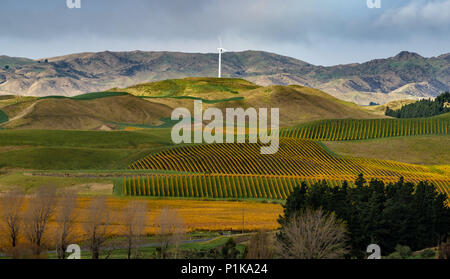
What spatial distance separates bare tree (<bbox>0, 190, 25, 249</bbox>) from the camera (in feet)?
235

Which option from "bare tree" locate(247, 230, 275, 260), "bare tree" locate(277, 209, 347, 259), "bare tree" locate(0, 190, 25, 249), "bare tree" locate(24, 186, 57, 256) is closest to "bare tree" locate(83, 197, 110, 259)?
"bare tree" locate(24, 186, 57, 256)

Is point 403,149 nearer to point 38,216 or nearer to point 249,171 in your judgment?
point 249,171

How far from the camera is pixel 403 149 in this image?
184 m

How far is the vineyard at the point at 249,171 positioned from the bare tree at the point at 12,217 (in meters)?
36.7

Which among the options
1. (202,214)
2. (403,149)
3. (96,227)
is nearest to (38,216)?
(96,227)

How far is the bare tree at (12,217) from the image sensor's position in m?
71.7

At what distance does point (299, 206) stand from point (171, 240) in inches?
886

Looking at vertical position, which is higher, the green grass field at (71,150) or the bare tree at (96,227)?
the green grass field at (71,150)

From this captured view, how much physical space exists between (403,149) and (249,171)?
66.1m

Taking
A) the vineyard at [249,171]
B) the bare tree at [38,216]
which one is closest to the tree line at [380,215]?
the bare tree at [38,216]

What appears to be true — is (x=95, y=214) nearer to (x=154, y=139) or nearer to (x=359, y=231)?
(x=359, y=231)

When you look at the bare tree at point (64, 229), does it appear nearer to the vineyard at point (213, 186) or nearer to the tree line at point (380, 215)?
the tree line at point (380, 215)

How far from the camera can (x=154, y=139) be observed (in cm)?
19562

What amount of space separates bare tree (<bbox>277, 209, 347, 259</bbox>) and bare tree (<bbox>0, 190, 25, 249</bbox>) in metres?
29.7
